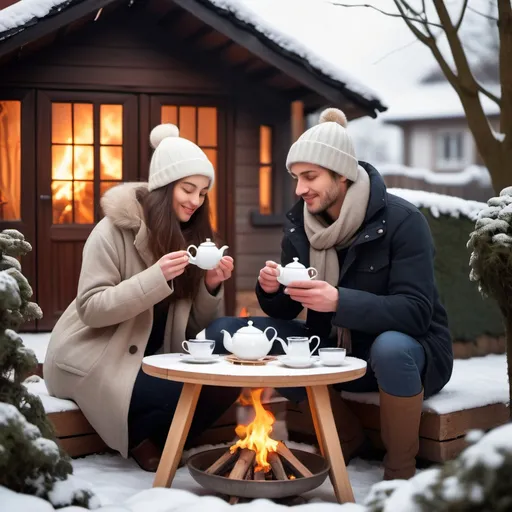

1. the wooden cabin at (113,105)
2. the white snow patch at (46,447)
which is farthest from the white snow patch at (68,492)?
the wooden cabin at (113,105)

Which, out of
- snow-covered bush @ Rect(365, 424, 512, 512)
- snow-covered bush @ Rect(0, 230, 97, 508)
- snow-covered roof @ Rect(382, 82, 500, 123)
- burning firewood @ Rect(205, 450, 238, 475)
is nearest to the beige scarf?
burning firewood @ Rect(205, 450, 238, 475)

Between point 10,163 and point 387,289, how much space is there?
489cm

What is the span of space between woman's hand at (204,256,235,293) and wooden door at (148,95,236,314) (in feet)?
12.9

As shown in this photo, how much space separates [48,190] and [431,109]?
2781 cm

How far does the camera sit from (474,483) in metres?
1.67

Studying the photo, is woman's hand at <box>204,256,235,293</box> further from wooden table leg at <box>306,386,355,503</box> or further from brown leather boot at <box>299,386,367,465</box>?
wooden table leg at <box>306,386,355,503</box>

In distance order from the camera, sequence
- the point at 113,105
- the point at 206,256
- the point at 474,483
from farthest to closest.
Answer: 1. the point at 113,105
2. the point at 206,256
3. the point at 474,483

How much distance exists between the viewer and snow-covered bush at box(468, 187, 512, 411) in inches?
153

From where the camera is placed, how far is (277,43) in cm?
745

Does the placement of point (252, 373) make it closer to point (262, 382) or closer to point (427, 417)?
point (262, 382)

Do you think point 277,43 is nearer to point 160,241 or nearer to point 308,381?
point 160,241

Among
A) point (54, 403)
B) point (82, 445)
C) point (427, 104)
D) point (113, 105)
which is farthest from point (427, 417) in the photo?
point (427, 104)

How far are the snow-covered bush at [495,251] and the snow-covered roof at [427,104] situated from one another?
28880 mm

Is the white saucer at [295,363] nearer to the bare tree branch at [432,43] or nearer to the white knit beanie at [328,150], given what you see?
the white knit beanie at [328,150]
